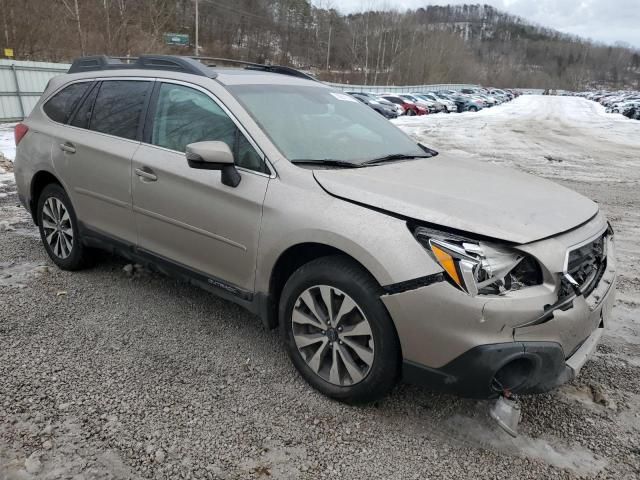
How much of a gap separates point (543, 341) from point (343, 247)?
101 centimetres

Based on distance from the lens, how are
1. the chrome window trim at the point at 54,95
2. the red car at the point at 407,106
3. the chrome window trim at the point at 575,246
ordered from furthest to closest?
the red car at the point at 407,106 < the chrome window trim at the point at 54,95 < the chrome window trim at the point at 575,246

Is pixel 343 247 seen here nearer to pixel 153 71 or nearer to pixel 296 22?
pixel 153 71

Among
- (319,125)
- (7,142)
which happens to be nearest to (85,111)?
(319,125)

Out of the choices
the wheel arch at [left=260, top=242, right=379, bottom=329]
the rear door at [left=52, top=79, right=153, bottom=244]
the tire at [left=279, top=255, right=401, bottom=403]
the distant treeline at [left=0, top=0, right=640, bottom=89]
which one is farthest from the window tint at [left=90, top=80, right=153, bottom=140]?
the distant treeline at [left=0, top=0, right=640, bottom=89]

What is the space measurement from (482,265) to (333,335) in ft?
2.88

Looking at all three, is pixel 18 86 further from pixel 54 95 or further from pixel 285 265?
pixel 285 265

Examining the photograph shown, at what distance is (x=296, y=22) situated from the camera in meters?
86.6

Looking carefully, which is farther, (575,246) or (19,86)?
(19,86)

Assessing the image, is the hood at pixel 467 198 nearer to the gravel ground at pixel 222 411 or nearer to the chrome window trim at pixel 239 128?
the chrome window trim at pixel 239 128

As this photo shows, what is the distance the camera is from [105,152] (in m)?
3.74

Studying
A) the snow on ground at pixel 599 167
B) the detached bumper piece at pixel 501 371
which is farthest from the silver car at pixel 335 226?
the snow on ground at pixel 599 167

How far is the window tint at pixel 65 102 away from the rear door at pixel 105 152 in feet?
0.36

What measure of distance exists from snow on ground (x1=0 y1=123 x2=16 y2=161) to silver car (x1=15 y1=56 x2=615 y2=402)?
6.82m

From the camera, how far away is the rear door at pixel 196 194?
2959 millimetres
